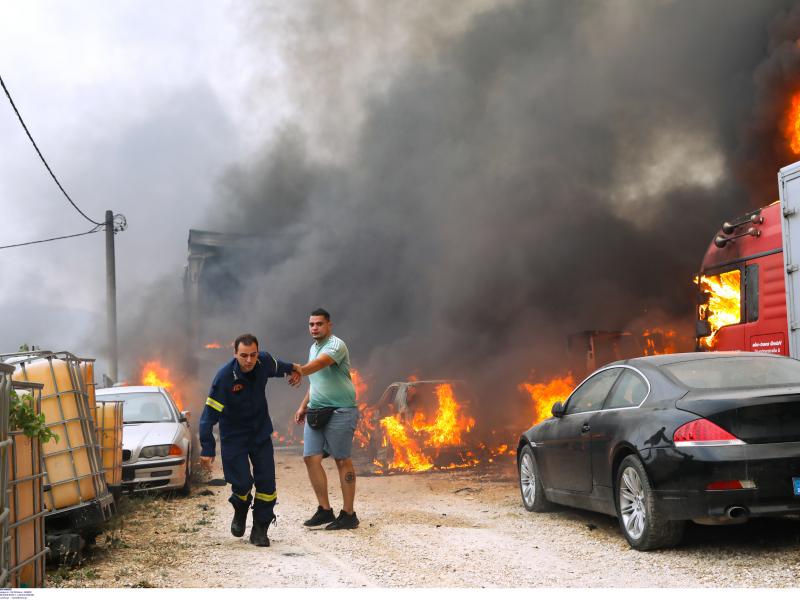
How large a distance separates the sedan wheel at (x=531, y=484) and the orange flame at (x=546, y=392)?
7821mm

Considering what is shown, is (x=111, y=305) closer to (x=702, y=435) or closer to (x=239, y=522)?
(x=239, y=522)

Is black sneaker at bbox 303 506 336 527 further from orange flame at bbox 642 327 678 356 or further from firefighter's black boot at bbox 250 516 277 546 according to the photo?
orange flame at bbox 642 327 678 356

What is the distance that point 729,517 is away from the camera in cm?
486

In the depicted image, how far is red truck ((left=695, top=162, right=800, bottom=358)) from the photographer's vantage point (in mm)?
8266

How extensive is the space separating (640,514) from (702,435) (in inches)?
29.2

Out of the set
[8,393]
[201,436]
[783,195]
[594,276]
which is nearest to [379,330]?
[594,276]

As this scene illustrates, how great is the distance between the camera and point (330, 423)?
6805 mm

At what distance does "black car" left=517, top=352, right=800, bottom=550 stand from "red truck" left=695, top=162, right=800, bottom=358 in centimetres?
277

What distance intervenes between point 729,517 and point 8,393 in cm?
396

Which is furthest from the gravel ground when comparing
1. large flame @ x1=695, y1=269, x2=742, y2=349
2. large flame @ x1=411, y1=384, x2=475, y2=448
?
large flame @ x1=411, y1=384, x2=475, y2=448

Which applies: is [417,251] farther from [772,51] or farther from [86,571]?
[86,571]

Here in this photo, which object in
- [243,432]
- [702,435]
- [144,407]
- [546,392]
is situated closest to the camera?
[702,435]

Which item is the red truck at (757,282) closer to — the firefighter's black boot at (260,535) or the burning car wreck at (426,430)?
the burning car wreck at (426,430)

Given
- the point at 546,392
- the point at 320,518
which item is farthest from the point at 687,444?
the point at 546,392
